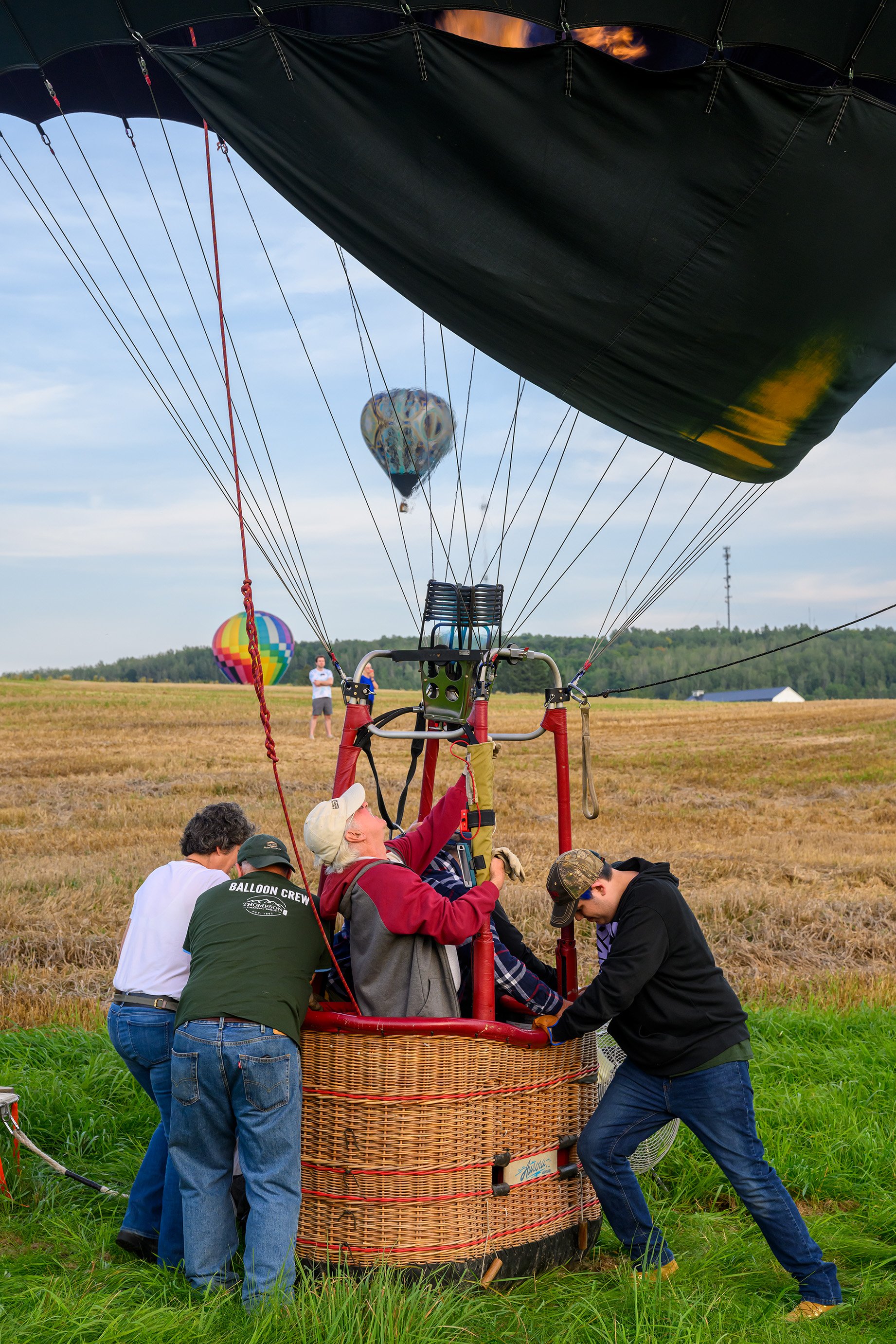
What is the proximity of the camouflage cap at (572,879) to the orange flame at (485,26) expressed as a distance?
2.82 m

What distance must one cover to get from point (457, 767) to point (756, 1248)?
15423 millimetres

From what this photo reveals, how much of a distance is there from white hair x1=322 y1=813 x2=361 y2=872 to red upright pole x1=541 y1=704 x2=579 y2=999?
929 mm

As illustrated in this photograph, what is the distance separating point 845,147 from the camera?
4109 millimetres

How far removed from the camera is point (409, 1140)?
11.3 ft

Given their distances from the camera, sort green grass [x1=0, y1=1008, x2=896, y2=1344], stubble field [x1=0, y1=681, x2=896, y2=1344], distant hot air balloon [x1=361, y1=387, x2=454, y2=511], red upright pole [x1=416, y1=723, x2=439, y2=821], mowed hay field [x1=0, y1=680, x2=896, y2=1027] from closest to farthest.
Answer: green grass [x1=0, y1=1008, x2=896, y2=1344] < stubble field [x1=0, y1=681, x2=896, y2=1344] < red upright pole [x1=416, y1=723, x2=439, y2=821] < mowed hay field [x1=0, y1=680, x2=896, y2=1027] < distant hot air balloon [x1=361, y1=387, x2=454, y2=511]

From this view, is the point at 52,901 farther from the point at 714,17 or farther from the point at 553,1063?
the point at 714,17

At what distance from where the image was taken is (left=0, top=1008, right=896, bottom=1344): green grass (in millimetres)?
3027

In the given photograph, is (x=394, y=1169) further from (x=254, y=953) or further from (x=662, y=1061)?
(x=662, y=1061)

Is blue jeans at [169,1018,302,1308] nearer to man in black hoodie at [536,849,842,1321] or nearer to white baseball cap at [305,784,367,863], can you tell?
white baseball cap at [305,784,367,863]

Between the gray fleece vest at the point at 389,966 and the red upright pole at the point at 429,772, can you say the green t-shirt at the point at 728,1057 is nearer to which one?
the gray fleece vest at the point at 389,966

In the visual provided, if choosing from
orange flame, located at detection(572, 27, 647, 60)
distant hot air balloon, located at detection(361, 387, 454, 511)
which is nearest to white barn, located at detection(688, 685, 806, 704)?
distant hot air balloon, located at detection(361, 387, 454, 511)

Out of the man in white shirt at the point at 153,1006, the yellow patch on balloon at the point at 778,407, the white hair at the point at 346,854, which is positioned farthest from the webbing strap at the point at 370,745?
the yellow patch on balloon at the point at 778,407

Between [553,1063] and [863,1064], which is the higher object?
[553,1063]

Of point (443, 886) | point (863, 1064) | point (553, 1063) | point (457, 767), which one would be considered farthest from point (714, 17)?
point (457, 767)
